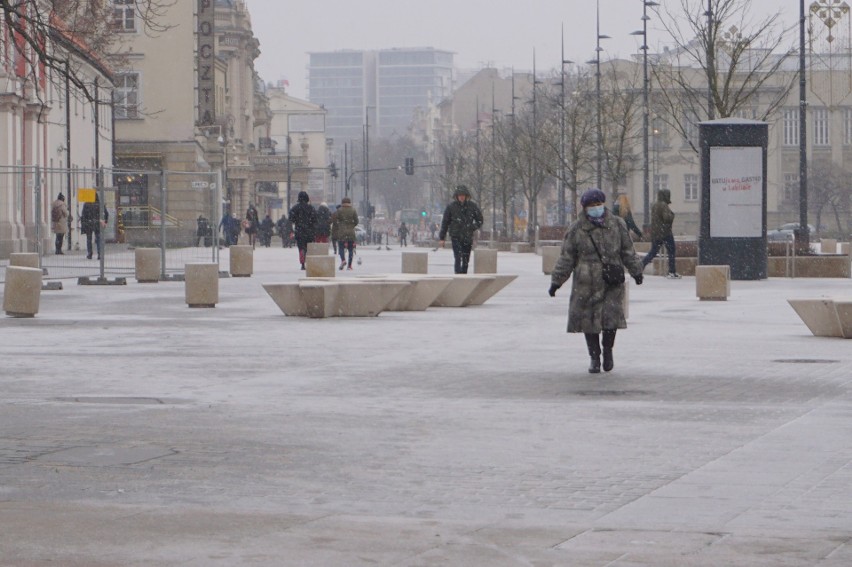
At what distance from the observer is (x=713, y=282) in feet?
85.8

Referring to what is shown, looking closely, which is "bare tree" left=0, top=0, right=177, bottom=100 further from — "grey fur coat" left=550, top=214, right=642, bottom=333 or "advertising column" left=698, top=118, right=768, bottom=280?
"advertising column" left=698, top=118, right=768, bottom=280

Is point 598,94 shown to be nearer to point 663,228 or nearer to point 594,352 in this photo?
point 663,228

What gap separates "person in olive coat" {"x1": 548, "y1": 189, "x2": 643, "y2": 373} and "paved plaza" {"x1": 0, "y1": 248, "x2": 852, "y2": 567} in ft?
1.20

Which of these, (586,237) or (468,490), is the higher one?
(586,237)

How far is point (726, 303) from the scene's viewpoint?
25.7 meters

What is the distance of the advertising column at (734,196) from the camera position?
3300 centimetres

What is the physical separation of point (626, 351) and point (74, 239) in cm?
3253

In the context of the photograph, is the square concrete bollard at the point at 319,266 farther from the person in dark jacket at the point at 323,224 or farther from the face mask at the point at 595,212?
the face mask at the point at 595,212

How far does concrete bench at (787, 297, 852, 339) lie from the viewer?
62.5 feet

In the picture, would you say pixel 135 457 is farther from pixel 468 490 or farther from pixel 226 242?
pixel 226 242

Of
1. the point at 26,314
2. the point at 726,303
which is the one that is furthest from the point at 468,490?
the point at 726,303

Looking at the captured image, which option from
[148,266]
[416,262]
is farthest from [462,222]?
[148,266]

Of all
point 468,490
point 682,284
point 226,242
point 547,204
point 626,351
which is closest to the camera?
point 468,490

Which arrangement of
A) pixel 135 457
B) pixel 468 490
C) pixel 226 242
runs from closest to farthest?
pixel 468 490, pixel 135 457, pixel 226 242
